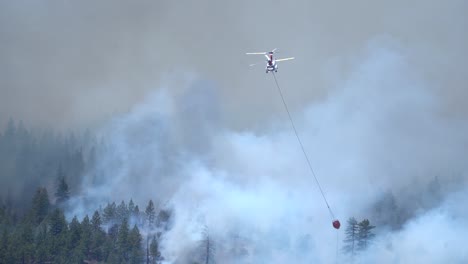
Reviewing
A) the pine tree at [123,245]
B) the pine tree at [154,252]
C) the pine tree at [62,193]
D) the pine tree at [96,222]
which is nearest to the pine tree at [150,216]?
the pine tree at [154,252]

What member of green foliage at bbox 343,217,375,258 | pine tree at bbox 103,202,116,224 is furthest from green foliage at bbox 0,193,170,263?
green foliage at bbox 343,217,375,258

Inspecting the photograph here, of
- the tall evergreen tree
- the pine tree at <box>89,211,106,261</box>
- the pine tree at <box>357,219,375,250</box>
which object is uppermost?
the pine tree at <box>89,211,106,261</box>

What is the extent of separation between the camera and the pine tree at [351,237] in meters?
129

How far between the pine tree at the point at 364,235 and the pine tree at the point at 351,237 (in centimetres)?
79

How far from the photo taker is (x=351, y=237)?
429ft

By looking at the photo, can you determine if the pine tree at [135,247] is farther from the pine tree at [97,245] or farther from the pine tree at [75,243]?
the pine tree at [75,243]

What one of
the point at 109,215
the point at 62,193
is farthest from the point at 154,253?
the point at 62,193

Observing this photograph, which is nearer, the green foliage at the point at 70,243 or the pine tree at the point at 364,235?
the green foliage at the point at 70,243

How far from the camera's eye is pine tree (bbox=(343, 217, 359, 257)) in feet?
423

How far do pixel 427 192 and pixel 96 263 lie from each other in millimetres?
65280

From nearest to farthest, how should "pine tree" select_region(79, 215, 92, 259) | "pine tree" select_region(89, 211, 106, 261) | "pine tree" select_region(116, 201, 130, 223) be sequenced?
"pine tree" select_region(79, 215, 92, 259) → "pine tree" select_region(89, 211, 106, 261) → "pine tree" select_region(116, 201, 130, 223)

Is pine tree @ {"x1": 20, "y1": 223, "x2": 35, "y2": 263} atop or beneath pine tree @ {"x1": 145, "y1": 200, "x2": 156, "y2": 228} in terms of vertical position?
beneath

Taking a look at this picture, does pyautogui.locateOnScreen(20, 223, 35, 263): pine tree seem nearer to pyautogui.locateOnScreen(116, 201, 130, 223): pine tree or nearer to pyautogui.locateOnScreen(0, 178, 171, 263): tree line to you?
pyautogui.locateOnScreen(0, 178, 171, 263): tree line

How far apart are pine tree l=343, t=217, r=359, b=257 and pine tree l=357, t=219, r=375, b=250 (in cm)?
79
